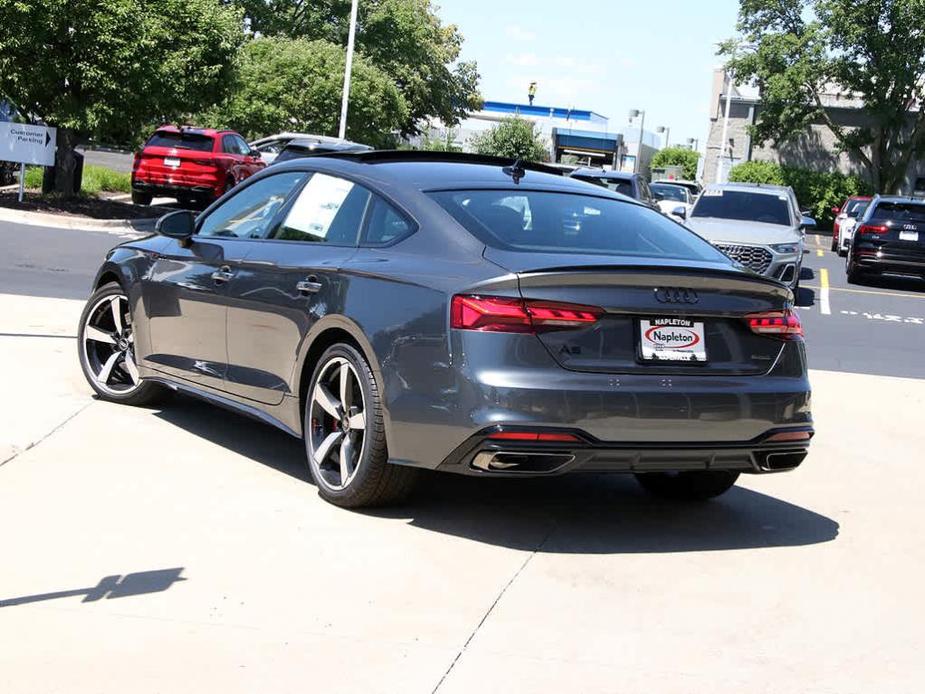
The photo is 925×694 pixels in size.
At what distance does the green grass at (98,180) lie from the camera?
27.7m

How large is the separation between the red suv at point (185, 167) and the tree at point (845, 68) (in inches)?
1311

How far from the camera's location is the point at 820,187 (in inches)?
2235

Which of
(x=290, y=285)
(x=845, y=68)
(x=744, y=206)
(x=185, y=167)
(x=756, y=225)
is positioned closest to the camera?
(x=290, y=285)

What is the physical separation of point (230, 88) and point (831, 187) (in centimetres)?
3785

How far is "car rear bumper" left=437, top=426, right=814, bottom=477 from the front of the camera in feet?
16.6

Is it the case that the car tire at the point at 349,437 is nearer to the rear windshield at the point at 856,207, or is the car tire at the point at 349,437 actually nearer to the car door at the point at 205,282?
the car door at the point at 205,282

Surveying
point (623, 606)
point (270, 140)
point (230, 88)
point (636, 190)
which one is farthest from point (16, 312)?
point (270, 140)

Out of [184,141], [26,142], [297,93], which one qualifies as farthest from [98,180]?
[297,93]

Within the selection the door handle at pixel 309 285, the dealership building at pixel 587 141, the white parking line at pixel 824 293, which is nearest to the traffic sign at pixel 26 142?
the white parking line at pixel 824 293

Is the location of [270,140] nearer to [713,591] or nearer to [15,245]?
[15,245]

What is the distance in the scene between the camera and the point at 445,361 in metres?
5.13

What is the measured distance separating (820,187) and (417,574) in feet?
179

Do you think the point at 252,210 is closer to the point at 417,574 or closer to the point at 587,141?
the point at 417,574

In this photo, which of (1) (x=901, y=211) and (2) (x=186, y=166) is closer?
(1) (x=901, y=211)
